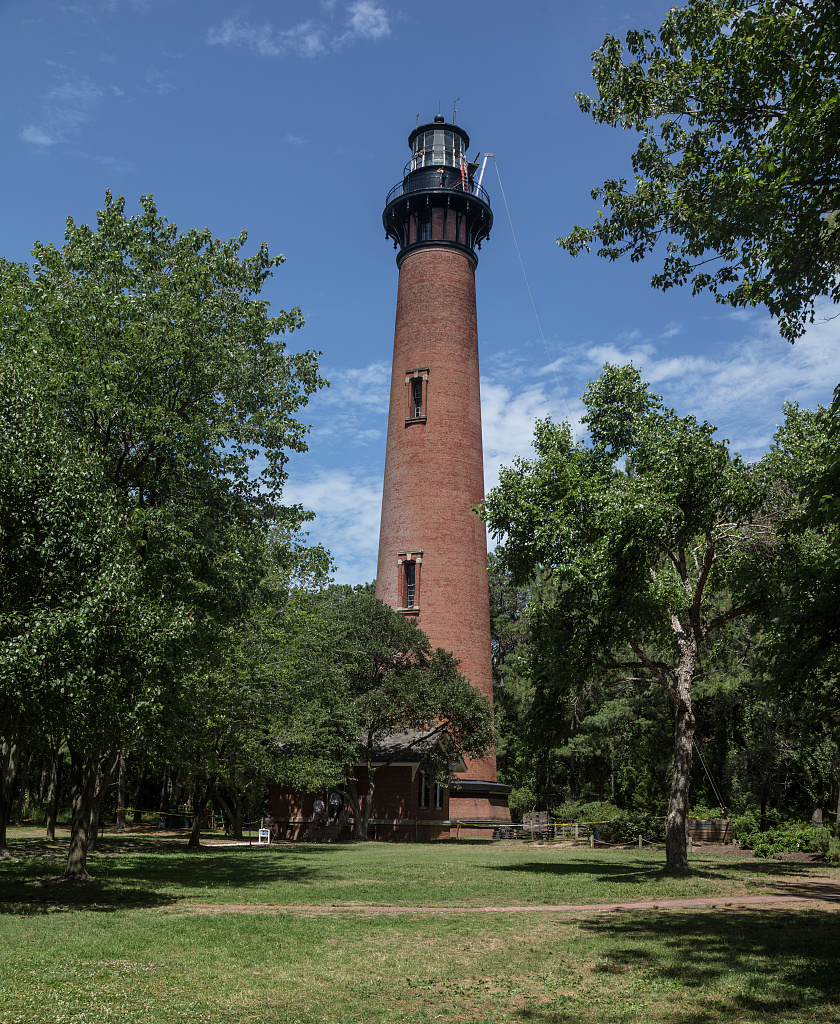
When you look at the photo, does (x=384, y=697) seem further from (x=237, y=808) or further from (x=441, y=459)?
(x=441, y=459)

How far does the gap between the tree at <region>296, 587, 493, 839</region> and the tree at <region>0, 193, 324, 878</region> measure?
14.4 meters

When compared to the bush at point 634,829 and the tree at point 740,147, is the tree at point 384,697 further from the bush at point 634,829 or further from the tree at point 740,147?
the tree at point 740,147

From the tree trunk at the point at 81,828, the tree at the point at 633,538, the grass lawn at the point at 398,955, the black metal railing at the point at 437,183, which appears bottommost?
the grass lawn at the point at 398,955

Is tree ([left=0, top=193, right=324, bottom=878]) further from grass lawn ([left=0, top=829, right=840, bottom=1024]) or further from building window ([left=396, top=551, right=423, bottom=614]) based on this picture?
building window ([left=396, top=551, right=423, bottom=614])

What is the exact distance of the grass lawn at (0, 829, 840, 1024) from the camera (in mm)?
7102

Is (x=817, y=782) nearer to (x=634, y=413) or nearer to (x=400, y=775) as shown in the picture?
(x=400, y=775)

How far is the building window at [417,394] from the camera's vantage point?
1483 inches

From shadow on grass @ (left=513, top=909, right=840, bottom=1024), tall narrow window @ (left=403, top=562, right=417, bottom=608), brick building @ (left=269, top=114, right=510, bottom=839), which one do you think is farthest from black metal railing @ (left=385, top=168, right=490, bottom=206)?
shadow on grass @ (left=513, top=909, right=840, bottom=1024)

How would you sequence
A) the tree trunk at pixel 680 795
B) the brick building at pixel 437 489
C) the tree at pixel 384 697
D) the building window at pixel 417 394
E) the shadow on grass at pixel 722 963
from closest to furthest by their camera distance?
the shadow on grass at pixel 722 963 → the tree trunk at pixel 680 795 → the tree at pixel 384 697 → the brick building at pixel 437 489 → the building window at pixel 417 394

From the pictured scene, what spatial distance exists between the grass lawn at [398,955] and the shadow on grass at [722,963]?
0.09 ft

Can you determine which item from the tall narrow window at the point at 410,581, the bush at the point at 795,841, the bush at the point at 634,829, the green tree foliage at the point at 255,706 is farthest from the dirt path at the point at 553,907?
the tall narrow window at the point at 410,581

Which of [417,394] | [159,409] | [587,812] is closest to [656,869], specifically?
[159,409]

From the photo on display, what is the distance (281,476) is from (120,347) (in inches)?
180

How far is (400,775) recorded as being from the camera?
116ft
